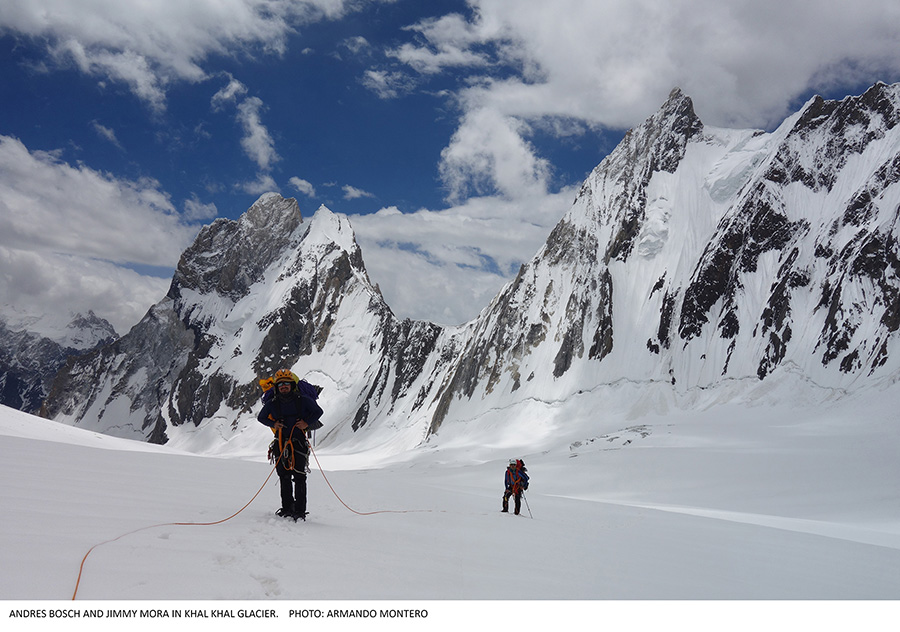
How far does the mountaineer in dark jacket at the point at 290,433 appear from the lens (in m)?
7.22

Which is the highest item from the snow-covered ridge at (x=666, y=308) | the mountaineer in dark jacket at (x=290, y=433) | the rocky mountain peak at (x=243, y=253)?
the rocky mountain peak at (x=243, y=253)

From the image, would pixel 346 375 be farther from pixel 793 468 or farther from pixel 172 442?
pixel 793 468

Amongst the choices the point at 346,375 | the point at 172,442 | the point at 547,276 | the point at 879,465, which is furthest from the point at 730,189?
the point at 172,442

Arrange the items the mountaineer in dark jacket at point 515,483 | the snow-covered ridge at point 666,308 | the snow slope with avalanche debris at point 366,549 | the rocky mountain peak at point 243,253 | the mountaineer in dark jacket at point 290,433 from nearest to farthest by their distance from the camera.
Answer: the snow slope with avalanche debris at point 366,549
the mountaineer in dark jacket at point 290,433
the mountaineer in dark jacket at point 515,483
the snow-covered ridge at point 666,308
the rocky mountain peak at point 243,253

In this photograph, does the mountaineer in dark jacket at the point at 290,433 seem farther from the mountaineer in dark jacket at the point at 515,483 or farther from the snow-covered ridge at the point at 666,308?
the snow-covered ridge at the point at 666,308

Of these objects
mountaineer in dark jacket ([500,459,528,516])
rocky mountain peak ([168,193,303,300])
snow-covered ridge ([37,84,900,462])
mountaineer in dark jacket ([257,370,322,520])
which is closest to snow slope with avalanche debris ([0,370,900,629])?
mountaineer in dark jacket ([257,370,322,520])

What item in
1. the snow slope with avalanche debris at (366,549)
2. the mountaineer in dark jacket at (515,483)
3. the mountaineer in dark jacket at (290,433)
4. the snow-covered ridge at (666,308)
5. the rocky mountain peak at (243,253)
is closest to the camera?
the snow slope with avalanche debris at (366,549)

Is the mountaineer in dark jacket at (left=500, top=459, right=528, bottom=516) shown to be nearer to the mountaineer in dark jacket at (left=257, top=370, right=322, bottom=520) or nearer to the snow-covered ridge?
the mountaineer in dark jacket at (left=257, top=370, right=322, bottom=520)

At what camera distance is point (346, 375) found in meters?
149

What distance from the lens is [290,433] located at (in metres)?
7.44

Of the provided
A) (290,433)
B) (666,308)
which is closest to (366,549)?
(290,433)

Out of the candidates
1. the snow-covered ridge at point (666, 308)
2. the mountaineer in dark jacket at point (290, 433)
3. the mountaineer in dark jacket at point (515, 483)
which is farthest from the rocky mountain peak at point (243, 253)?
the mountaineer in dark jacket at point (290, 433)

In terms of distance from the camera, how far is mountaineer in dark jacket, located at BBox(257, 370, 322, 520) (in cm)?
722

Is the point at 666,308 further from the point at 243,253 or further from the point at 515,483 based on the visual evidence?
the point at 243,253
